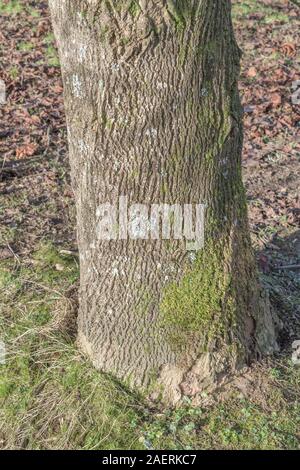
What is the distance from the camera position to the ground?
287cm

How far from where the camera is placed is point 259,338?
10.5ft

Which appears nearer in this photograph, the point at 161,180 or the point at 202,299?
the point at 161,180

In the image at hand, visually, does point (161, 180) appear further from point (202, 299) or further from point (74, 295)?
point (74, 295)

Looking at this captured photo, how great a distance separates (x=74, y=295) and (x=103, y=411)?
0.80 meters

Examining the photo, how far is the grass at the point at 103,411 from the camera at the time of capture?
9.27ft

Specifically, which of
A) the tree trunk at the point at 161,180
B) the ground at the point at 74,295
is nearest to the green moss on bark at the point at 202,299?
the tree trunk at the point at 161,180

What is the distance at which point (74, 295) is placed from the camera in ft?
11.5

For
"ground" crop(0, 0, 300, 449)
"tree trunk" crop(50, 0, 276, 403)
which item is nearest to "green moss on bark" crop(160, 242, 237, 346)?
"tree trunk" crop(50, 0, 276, 403)

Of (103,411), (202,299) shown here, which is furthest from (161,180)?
(103,411)

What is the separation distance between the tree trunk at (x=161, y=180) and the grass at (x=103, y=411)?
107 mm

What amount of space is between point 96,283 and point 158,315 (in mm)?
327

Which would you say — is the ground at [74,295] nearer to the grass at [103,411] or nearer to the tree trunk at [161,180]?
the grass at [103,411]

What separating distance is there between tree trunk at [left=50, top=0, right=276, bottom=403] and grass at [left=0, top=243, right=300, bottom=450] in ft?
0.35
